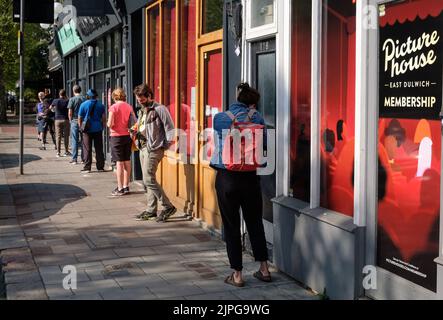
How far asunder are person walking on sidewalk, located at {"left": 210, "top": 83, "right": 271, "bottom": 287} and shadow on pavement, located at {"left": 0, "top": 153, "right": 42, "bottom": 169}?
10458mm

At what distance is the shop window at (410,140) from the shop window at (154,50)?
6.46 meters

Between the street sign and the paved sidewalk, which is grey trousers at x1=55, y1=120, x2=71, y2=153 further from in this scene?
the paved sidewalk

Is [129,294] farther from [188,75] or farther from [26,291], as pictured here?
[188,75]

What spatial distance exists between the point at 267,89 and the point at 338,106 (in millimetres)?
1417

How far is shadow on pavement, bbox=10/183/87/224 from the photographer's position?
28.6ft

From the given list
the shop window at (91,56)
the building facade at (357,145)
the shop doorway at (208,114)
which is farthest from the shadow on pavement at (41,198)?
the shop window at (91,56)

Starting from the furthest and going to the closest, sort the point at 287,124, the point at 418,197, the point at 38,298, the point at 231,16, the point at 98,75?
1. the point at 98,75
2. the point at 231,16
3. the point at 287,124
4. the point at 38,298
5. the point at 418,197

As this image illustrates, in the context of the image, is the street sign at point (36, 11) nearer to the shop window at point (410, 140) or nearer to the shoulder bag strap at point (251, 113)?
the shoulder bag strap at point (251, 113)

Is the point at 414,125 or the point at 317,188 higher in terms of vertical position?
the point at 414,125

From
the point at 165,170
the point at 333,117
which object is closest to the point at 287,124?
the point at 333,117

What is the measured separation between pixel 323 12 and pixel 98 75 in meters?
12.0

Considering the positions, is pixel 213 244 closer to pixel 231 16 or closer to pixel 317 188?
pixel 317 188

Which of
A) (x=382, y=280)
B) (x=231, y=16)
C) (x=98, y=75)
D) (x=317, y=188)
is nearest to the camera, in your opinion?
(x=382, y=280)

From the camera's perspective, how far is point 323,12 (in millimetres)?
5277
